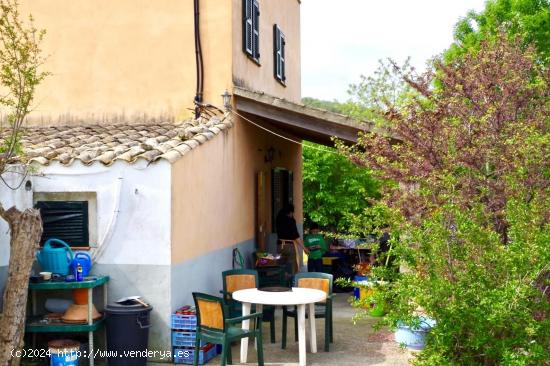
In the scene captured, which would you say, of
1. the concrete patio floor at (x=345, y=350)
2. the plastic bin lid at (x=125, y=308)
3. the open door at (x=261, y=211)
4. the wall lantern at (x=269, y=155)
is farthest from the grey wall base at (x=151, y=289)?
the wall lantern at (x=269, y=155)

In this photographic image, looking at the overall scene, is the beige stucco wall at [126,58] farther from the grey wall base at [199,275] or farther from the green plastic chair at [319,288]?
the green plastic chair at [319,288]

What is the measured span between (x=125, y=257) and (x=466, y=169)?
447cm

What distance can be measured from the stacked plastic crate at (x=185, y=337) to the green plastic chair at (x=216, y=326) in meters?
0.38

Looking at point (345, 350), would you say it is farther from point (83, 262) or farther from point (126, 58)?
point (126, 58)

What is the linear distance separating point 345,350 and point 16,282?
14.1 ft

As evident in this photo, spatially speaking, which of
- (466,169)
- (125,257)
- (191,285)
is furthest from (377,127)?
(125,257)

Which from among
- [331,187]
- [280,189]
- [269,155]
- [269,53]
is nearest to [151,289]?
[269,155]

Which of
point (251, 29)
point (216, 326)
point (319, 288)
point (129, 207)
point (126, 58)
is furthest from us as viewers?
point (251, 29)

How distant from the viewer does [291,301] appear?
774cm

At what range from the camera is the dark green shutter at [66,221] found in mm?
8305

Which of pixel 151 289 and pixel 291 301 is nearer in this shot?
pixel 291 301

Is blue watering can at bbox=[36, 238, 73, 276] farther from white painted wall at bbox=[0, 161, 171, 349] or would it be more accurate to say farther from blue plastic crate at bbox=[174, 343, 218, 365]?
blue plastic crate at bbox=[174, 343, 218, 365]

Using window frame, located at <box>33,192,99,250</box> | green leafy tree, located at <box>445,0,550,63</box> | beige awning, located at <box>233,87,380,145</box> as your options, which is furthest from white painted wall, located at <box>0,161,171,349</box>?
green leafy tree, located at <box>445,0,550,63</box>

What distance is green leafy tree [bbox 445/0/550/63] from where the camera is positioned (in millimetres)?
16484
